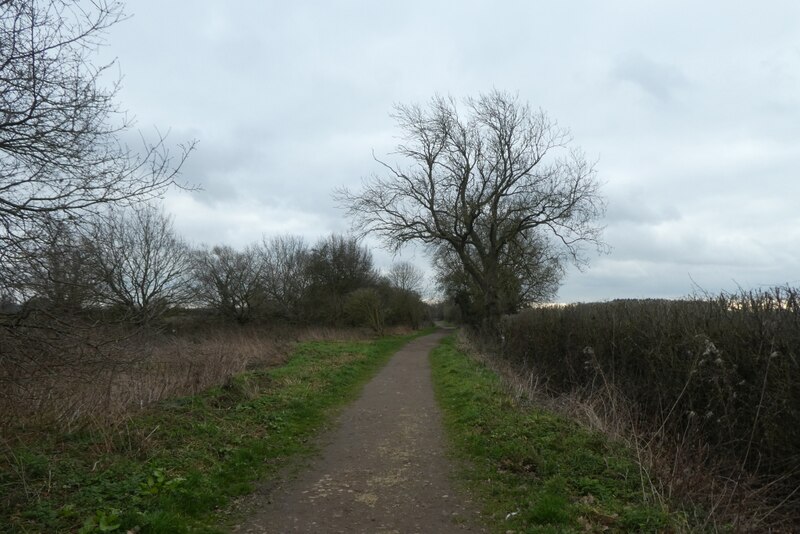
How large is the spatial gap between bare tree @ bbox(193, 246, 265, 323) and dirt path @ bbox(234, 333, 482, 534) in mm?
37902

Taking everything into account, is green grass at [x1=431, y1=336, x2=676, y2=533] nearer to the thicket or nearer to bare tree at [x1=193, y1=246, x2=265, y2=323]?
the thicket

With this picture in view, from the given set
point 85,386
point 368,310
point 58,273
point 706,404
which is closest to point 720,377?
point 706,404

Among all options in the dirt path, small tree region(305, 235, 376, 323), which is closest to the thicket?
the dirt path

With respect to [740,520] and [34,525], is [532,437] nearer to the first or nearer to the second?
[740,520]

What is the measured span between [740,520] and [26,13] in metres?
7.90

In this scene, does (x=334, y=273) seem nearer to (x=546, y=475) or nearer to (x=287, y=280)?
(x=287, y=280)

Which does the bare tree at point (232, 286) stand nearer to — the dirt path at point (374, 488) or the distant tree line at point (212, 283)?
the distant tree line at point (212, 283)

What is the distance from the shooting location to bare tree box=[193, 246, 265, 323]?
4469cm

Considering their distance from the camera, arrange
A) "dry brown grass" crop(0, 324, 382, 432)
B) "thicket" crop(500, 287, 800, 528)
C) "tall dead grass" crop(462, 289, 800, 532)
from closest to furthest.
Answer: "tall dead grass" crop(462, 289, 800, 532), "dry brown grass" crop(0, 324, 382, 432), "thicket" crop(500, 287, 800, 528)

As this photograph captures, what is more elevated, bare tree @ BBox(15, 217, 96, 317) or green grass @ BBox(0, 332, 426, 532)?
bare tree @ BBox(15, 217, 96, 317)

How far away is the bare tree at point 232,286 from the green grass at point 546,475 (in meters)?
38.8

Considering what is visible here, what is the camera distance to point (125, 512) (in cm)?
444

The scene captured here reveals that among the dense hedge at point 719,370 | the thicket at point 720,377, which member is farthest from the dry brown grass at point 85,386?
the dense hedge at point 719,370

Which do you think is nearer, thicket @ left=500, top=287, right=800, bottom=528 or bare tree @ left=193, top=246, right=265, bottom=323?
thicket @ left=500, top=287, right=800, bottom=528
